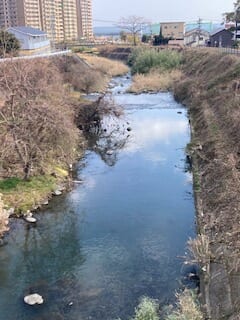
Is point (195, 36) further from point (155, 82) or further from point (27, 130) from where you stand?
point (27, 130)

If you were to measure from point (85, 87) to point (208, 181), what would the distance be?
2485cm

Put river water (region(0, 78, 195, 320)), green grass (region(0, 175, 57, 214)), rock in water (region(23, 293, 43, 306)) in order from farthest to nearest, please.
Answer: green grass (region(0, 175, 57, 214)) < river water (region(0, 78, 195, 320)) < rock in water (region(23, 293, 43, 306))

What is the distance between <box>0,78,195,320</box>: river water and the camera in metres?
10.5

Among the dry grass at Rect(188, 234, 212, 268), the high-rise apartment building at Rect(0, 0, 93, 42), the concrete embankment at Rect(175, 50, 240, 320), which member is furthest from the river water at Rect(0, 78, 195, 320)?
the high-rise apartment building at Rect(0, 0, 93, 42)

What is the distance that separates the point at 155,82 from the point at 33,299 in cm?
3888

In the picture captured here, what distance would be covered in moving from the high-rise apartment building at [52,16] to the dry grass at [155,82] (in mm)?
49503

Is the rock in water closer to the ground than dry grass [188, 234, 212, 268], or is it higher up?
closer to the ground

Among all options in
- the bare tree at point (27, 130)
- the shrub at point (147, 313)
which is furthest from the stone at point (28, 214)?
Result: the shrub at point (147, 313)

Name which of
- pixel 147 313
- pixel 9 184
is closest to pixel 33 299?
pixel 147 313

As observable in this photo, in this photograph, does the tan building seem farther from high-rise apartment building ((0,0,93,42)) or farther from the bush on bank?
the bush on bank

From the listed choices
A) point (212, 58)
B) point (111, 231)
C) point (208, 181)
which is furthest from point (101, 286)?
point (212, 58)

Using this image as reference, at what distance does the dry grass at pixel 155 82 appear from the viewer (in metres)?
45.5

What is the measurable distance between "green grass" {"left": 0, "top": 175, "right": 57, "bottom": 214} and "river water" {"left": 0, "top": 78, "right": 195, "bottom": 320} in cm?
57

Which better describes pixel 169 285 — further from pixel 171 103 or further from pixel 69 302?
pixel 171 103
